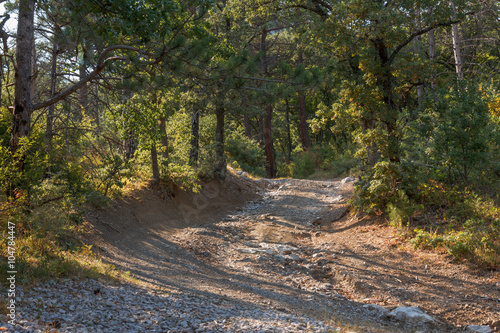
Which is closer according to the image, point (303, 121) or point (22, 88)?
point (22, 88)

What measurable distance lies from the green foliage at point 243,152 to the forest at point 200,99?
926 cm

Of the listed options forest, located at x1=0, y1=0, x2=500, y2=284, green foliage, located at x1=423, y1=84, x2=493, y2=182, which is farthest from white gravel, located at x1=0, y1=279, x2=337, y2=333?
green foliage, located at x1=423, y1=84, x2=493, y2=182

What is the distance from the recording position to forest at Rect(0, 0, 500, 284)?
6.14m

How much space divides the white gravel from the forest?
2.21 ft

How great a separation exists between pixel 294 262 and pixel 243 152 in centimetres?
1455

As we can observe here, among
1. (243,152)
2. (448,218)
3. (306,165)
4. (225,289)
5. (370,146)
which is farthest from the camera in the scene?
(306,165)

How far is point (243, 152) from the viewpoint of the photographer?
22328mm

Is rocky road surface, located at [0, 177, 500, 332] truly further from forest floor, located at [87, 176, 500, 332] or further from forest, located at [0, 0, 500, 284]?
forest, located at [0, 0, 500, 284]

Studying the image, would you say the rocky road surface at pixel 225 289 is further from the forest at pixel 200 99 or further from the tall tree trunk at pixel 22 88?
the tall tree trunk at pixel 22 88

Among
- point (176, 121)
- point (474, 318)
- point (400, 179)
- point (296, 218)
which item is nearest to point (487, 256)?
point (474, 318)

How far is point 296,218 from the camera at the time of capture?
12336mm

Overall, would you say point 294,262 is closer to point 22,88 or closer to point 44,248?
point 44,248

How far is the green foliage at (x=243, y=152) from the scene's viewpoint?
73.2 ft

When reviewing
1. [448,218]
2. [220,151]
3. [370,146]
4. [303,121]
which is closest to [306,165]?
[303,121]
